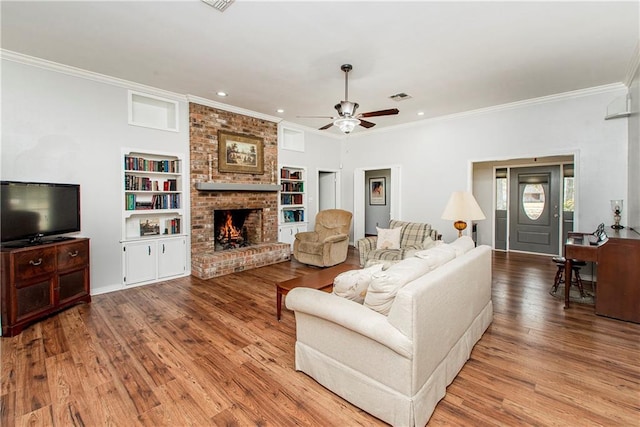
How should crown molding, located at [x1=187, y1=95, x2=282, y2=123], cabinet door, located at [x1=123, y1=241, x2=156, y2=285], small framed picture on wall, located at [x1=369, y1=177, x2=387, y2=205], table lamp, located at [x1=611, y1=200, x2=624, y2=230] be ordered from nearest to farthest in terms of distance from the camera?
1. table lamp, located at [x1=611, y1=200, x2=624, y2=230]
2. cabinet door, located at [x1=123, y1=241, x2=156, y2=285]
3. crown molding, located at [x1=187, y1=95, x2=282, y2=123]
4. small framed picture on wall, located at [x1=369, y1=177, x2=387, y2=205]

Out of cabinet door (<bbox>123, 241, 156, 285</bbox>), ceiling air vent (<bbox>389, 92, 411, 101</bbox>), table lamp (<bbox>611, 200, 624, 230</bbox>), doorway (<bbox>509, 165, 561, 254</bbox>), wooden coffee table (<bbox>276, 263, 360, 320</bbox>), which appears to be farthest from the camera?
doorway (<bbox>509, 165, 561, 254</bbox>)

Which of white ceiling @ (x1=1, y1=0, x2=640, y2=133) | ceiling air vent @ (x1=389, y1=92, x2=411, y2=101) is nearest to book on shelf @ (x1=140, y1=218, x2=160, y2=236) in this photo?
white ceiling @ (x1=1, y1=0, x2=640, y2=133)

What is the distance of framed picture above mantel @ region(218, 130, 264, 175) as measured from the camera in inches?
217

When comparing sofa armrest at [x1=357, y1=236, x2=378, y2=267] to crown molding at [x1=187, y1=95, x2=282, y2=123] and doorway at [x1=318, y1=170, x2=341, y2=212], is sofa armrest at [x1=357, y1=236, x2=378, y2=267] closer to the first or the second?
doorway at [x1=318, y1=170, x2=341, y2=212]

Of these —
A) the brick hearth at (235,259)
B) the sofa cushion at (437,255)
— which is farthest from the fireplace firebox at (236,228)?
the sofa cushion at (437,255)

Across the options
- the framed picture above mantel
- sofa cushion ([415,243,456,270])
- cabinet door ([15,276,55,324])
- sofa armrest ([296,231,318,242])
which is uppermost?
the framed picture above mantel

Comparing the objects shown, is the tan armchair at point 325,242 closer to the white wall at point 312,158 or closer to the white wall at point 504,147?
the white wall at point 312,158

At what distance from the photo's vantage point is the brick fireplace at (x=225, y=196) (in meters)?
5.08

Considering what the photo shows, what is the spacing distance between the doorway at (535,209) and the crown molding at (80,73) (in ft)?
24.0

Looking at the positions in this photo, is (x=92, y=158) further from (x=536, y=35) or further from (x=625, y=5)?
(x=625, y=5)

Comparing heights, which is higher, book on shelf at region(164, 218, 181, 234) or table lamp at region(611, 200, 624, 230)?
table lamp at region(611, 200, 624, 230)

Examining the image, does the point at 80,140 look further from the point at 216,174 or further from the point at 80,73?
the point at 216,174

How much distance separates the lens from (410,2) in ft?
8.32

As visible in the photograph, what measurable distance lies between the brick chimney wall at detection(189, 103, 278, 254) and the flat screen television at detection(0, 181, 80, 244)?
1.67 metres
